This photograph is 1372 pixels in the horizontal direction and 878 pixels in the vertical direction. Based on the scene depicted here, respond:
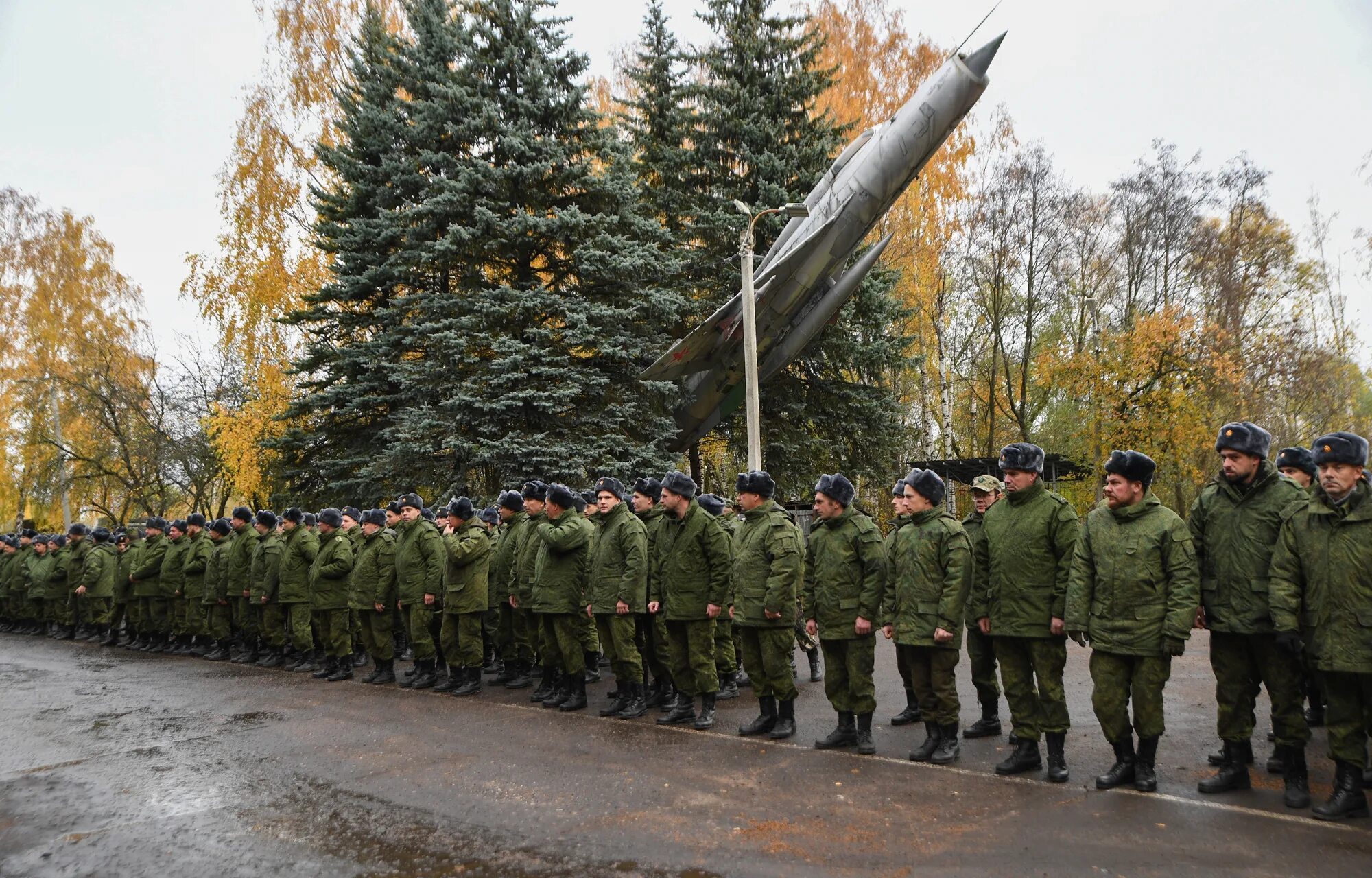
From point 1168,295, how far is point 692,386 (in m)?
15.7

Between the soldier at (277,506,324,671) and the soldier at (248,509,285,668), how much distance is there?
1.02 feet

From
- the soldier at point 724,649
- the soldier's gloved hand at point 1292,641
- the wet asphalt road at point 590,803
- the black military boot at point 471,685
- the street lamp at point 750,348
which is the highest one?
the street lamp at point 750,348

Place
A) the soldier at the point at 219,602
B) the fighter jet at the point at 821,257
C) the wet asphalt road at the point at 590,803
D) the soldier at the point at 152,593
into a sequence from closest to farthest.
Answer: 1. the wet asphalt road at the point at 590,803
2. the soldier at the point at 219,602
3. the soldier at the point at 152,593
4. the fighter jet at the point at 821,257

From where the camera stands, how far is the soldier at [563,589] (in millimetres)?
8039

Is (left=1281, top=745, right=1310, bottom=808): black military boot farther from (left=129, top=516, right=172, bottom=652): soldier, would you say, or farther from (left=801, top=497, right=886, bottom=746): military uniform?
(left=129, top=516, right=172, bottom=652): soldier

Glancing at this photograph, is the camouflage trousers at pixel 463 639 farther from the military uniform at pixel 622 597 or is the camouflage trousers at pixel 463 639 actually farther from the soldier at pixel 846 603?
the soldier at pixel 846 603

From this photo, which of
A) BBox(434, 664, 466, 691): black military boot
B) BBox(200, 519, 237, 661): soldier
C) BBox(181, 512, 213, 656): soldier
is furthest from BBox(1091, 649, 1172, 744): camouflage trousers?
BBox(181, 512, 213, 656): soldier

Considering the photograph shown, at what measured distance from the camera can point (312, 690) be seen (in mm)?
9352

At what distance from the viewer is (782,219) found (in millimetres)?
19703

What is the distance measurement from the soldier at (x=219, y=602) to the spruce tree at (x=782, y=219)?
10747 mm

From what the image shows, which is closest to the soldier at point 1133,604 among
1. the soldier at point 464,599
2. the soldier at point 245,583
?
the soldier at point 464,599

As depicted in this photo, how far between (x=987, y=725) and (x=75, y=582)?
15460mm

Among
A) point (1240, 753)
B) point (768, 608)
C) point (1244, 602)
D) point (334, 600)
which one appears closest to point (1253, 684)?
point (1240, 753)

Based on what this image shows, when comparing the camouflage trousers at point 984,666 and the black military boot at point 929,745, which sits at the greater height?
the camouflage trousers at point 984,666
